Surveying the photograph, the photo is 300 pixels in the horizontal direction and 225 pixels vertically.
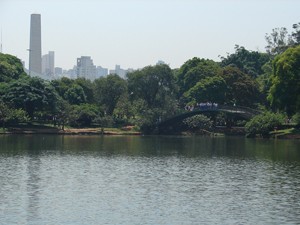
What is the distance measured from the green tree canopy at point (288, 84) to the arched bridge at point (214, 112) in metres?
8.56

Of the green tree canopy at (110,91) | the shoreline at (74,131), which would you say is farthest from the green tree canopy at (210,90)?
the green tree canopy at (110,91)

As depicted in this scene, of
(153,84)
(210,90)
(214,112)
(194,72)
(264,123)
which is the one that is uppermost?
(194,72)

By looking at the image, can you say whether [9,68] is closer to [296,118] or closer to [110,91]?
[110,91]

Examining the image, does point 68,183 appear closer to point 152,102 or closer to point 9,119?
point 9,119

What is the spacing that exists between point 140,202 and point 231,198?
4.84 metres

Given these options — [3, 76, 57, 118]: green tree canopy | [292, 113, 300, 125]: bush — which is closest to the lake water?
[292, 113, 300, 125]: bush

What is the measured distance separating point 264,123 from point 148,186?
5116 centimetres

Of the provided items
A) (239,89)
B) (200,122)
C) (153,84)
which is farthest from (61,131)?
(239,89)

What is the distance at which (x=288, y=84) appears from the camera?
279 ft

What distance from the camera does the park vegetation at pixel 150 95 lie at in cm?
8788

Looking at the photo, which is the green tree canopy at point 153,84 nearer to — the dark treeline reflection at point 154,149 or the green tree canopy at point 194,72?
the green tree canopy at point 194,72

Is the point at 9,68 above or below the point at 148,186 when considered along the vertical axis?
above

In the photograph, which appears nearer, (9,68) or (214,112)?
(214,112)

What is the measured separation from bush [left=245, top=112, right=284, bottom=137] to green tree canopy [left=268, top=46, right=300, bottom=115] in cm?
286
